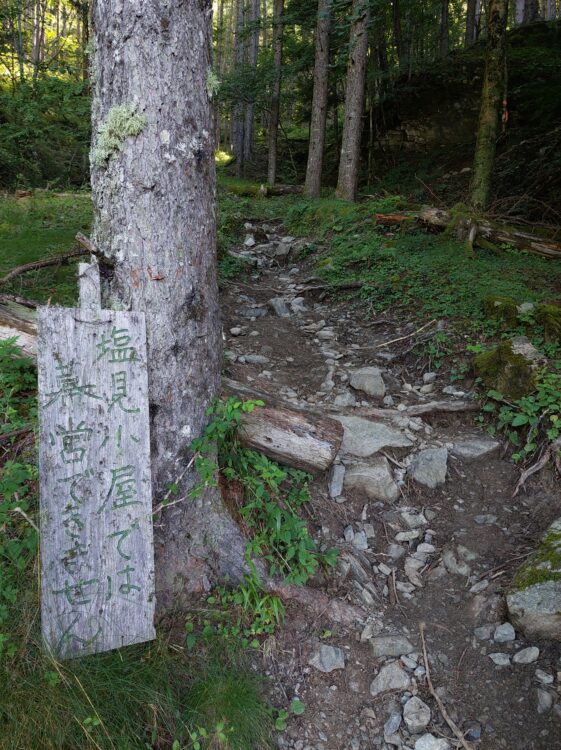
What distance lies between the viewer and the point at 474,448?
4.01 metres

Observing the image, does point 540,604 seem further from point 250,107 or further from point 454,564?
point 250,107

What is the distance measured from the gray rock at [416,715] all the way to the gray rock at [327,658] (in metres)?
0.36

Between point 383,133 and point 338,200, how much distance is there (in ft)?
24.2

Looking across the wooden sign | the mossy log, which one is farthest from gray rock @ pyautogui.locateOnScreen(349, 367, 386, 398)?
the mossy log

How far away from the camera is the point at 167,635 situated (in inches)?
100

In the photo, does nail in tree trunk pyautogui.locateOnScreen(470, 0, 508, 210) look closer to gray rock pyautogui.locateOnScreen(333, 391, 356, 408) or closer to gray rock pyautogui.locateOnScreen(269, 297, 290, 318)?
gray rock pyautogui.locateOnScreen(269, 297, 290, 318)

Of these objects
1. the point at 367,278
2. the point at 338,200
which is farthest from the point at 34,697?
the point at 338,200

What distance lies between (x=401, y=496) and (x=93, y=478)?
2.30 meters

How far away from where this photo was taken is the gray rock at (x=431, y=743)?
2.39 meters

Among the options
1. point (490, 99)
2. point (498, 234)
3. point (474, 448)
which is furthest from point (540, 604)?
point (490, 99)

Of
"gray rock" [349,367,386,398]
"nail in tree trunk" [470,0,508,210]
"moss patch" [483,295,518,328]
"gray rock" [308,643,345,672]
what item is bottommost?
"gray rock" [308,643,345,672]

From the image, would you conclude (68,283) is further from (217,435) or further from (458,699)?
(458,699)

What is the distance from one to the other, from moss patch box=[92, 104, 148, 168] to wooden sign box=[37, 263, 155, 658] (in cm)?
59

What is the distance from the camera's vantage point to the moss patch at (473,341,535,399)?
13.6 feet
